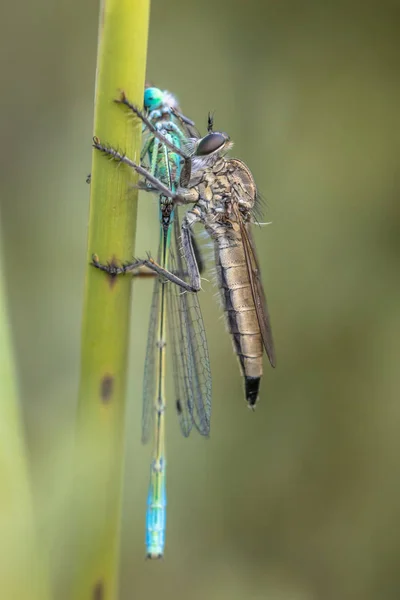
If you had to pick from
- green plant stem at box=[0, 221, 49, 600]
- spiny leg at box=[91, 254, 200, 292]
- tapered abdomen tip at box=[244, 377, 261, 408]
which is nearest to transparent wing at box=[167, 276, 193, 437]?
spiny leg at box=[91, 254, 200, 292]

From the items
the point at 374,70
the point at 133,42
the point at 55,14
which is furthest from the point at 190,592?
the point at 55,14

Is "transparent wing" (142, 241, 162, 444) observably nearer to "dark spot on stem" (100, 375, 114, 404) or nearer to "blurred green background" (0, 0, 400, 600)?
"blurred green background" (0, 0, 400, 600)

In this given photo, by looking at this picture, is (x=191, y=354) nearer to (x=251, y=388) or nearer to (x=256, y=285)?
(x=251, y=388)

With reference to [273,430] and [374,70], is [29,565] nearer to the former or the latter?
[273,430]

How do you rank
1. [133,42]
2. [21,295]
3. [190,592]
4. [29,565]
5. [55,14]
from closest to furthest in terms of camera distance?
[29,565] < [133,42] < [190,592] < [21,295] < [55,14]

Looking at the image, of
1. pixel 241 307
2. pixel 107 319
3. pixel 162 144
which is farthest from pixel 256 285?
pixel 107 319

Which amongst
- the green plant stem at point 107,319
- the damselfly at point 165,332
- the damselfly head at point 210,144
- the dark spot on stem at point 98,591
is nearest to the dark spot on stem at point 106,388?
the green plant stem at point 107,319
